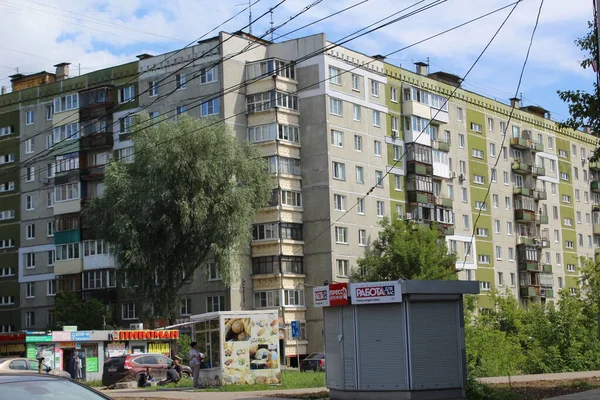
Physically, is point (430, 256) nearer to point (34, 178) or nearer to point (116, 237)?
point (116, 237)

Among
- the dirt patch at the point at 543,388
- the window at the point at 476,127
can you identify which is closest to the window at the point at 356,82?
the window at the point at 476,127

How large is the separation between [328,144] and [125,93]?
16.4 meters

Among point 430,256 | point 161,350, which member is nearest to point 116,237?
point 161,350

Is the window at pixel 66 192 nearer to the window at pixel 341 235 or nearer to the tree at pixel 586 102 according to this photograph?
the window at pixel 341 235

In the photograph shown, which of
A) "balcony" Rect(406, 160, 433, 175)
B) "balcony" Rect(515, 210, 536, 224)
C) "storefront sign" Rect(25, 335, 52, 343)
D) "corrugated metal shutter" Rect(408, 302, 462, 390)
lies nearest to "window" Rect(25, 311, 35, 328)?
"storefront sign" Rect(25, 335, 52, 343)

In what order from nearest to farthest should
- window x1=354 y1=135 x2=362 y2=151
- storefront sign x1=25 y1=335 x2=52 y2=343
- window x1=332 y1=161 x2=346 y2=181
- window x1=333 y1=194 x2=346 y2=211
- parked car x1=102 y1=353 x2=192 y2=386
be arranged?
parked car x1=102 y1=353 x2=192 y2=386 < storefront sign x1=25 y1=335 x2=52 y2=343 < window x1=333 y1=194 x2=346 y2=211 < window x1=332 y1=161 x2=346 y2=181 < window x1=354 y1=135 x2=362 y2=151

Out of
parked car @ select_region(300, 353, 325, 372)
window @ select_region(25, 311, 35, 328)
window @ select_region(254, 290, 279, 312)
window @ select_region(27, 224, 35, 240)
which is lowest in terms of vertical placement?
parked car @ select_region(300, 353, 325, 372)

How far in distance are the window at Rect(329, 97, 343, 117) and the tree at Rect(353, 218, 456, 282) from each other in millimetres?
8607

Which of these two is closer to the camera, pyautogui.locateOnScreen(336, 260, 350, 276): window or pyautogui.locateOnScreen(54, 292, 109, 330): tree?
pyautogui.locateOnScreen(54, 292, 109, 330): tree

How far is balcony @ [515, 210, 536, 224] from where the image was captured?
89.2 metres

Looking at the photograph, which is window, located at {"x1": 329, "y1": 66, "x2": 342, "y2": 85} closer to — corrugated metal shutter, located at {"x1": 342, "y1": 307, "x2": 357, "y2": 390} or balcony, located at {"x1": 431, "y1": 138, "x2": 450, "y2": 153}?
balcony, located at {"x1": 431, "y1": 138, "x2": 450, "y2": 153}

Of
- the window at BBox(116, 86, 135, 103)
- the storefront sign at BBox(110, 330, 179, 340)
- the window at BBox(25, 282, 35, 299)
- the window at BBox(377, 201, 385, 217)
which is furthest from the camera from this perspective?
the window at BBox(25, 282, 35, 299)

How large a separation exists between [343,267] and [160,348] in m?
19.2

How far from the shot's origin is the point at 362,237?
7050cm
